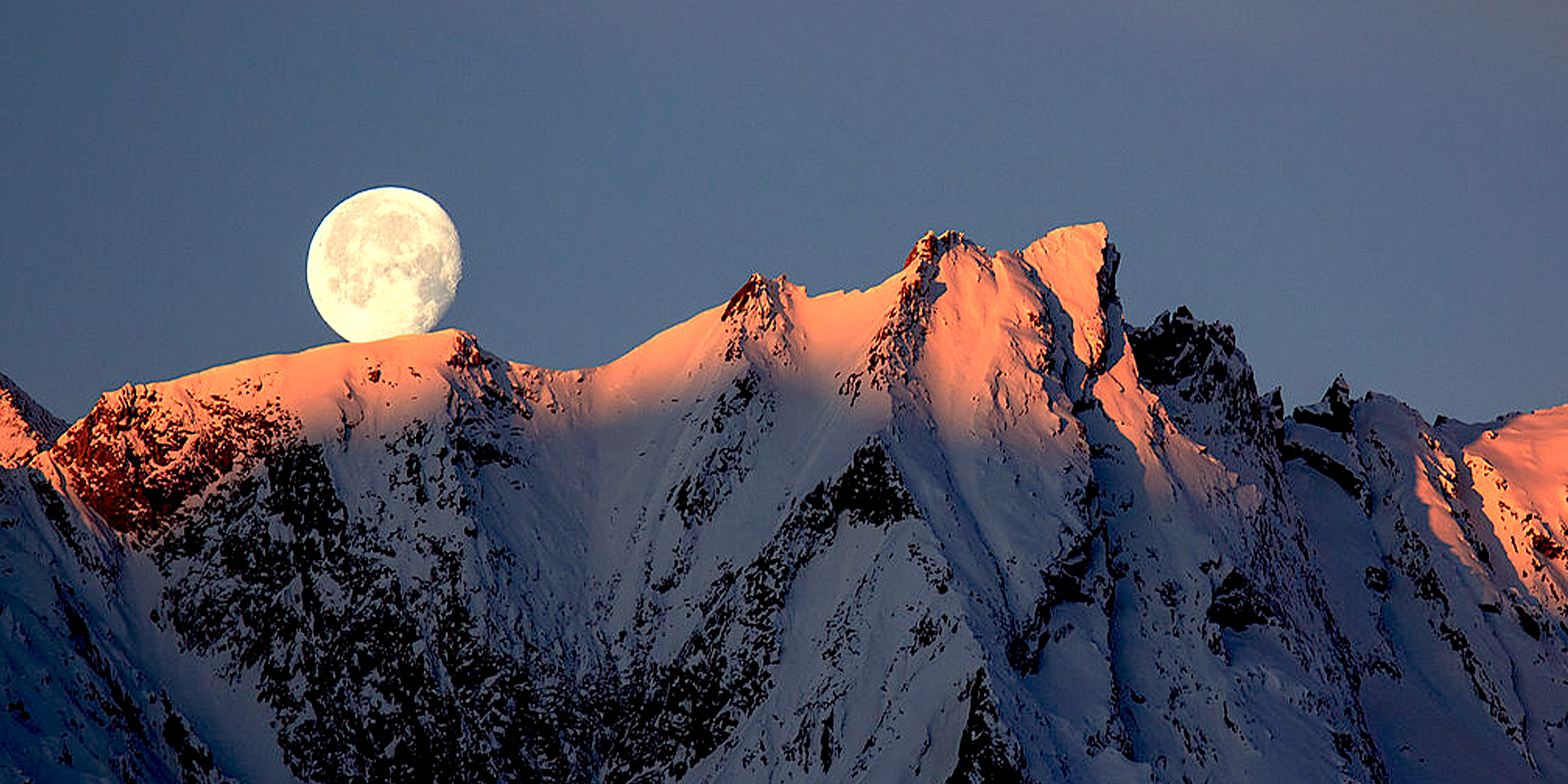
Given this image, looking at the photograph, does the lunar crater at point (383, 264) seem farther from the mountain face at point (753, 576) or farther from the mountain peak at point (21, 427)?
the mountain peak at point (21, 427)

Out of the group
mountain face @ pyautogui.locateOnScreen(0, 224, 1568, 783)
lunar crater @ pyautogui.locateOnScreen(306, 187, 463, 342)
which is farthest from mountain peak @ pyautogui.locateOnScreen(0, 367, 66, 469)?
lunar crater @ pyautogui.locateOnScreen(306, 187, 463, 342)

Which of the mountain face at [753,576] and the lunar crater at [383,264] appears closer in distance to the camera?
the mountain face at [753,576]

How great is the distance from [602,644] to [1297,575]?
50.2 m

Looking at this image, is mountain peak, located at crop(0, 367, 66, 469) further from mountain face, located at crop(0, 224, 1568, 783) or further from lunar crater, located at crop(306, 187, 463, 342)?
lunar crater, located at crop(306, 187, 463, 342)

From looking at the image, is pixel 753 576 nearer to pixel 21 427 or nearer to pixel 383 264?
pixel 383 264

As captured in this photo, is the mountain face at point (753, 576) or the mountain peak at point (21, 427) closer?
the mountain face at point (753, 576)

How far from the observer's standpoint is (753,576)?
160m

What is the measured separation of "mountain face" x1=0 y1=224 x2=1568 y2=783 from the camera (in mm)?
150625

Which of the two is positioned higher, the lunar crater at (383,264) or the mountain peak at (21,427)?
the lunar crater at (383,264)

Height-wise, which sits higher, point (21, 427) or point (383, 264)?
point (383, 264)

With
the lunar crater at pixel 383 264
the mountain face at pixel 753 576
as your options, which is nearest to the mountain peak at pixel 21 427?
the mountain face at pixel 753 576

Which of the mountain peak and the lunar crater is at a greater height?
the lunar crater

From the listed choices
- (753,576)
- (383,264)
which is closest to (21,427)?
(383,264)

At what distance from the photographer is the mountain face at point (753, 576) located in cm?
15062
